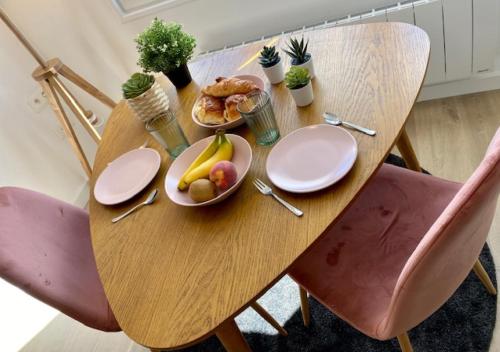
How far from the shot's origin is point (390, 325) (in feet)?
2.63

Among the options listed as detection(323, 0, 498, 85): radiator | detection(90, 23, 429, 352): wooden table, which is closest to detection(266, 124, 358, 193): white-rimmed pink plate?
detection(90, 23, 429, 352): wooden table

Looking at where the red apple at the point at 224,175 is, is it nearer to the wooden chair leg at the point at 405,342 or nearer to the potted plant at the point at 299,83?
the potted plant at the point at 299,83

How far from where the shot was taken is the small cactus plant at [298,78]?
1054 millimetres

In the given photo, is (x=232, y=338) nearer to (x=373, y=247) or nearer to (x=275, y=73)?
(x=373, y=247)

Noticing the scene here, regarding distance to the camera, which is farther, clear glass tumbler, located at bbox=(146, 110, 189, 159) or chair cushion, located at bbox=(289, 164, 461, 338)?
clear glass tumbler, located at bbox=(146, 110, 189, 159)

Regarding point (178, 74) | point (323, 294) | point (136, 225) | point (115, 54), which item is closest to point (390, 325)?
point (323, 294)

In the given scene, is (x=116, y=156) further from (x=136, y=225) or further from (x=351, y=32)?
(x=351, y=32)

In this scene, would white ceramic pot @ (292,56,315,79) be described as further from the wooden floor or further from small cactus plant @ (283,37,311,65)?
the wooden floor

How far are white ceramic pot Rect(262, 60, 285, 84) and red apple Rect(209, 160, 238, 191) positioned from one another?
1.40 feet

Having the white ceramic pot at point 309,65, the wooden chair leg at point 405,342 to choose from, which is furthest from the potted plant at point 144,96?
the wooden chair leg at point 405,342

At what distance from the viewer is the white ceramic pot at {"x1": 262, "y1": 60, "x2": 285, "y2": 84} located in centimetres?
122

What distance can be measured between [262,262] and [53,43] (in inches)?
88.4

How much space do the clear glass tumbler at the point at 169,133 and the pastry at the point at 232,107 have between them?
147 mm

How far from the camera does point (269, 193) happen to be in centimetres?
91
